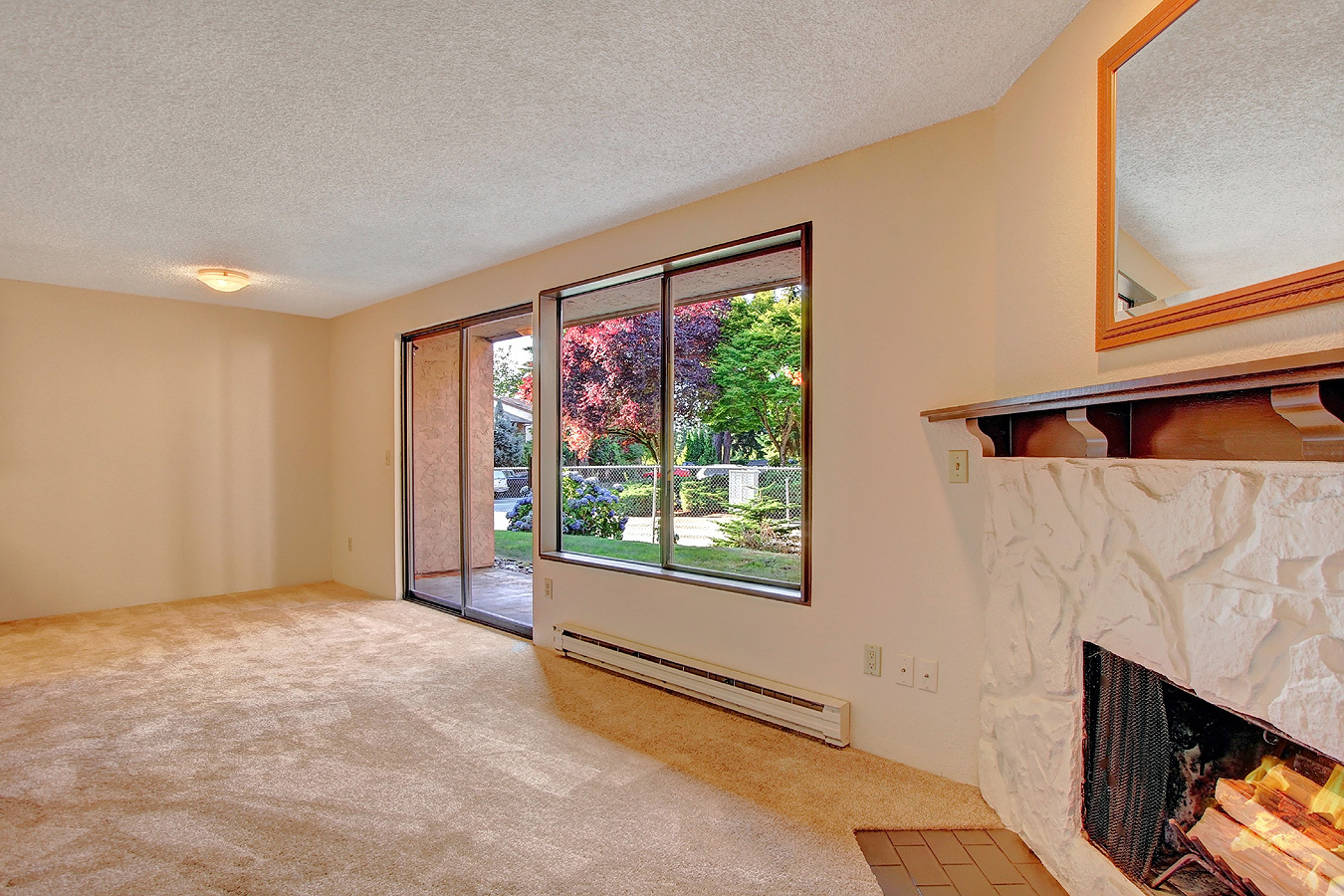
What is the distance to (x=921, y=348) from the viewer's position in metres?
2.41

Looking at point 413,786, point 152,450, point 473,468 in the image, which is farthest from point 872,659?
point 152,450

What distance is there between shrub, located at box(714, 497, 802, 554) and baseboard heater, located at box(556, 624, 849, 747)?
0.55 metres

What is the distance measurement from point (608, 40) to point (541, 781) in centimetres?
232

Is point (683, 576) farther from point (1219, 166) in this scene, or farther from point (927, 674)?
point (1219, 166)

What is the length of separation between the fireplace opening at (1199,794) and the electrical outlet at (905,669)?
2.25ft

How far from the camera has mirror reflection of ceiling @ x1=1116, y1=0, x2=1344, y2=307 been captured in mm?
1147

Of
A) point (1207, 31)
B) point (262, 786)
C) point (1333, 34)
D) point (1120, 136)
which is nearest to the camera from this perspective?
point (1333, 34)

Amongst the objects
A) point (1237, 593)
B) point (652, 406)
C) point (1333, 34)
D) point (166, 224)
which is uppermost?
point (166, 224)

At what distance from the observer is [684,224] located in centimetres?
319

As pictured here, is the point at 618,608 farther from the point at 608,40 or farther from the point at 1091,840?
the point at 608,40

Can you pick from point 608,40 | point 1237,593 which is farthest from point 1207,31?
point 608,40

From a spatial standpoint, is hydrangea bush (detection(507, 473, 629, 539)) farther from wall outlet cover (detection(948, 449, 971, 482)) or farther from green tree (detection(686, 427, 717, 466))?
wall outlet cover (detection(948, 449, 971, 482))

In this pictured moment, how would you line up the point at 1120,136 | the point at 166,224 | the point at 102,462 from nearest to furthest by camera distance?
the point at 1120,136 < the point at 166,224 < the point at 102,462

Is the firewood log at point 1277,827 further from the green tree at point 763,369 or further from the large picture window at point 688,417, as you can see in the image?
the green tree at point 763,369
